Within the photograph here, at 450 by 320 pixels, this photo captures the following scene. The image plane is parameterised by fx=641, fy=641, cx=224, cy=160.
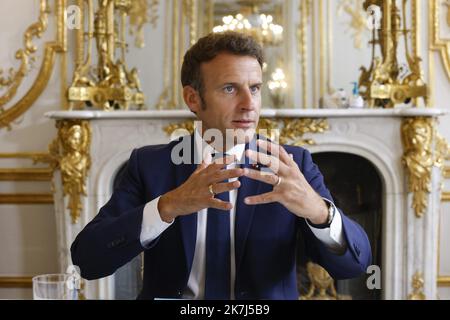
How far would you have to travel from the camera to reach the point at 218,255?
100cm

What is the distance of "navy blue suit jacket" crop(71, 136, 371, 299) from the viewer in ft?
3.12

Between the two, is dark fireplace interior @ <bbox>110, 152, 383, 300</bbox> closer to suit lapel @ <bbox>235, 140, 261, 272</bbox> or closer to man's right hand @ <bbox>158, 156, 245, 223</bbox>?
suit lapel @ <bbox>235, 140, 261, 272</bbox>

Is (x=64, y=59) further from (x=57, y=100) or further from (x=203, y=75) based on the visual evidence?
(x=203, y=75)

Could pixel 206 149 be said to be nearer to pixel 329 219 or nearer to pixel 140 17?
pixel 329 219

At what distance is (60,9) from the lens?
239 centimetres

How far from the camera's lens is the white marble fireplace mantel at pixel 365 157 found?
83.5 inches

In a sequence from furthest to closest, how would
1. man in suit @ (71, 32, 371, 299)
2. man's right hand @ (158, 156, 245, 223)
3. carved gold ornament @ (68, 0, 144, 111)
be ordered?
carved gold ornament @ (68, 0, 144, 111)
man in suit @ (71, 32, 371, 299)
man's right hand @ (158, 156, 245, 223)

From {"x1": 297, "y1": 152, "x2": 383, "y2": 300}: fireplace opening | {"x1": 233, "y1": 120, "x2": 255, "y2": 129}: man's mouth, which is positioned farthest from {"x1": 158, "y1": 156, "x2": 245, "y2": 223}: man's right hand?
A: {"x1": 297, "y1": 152, "x2": 383, "y2": 300}: fireplace opening

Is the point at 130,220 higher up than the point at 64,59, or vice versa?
the point at 64,59

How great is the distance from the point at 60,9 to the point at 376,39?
1.17 m

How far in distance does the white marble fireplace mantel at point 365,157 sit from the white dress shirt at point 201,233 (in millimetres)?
1071

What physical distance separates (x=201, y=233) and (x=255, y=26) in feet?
4.55
